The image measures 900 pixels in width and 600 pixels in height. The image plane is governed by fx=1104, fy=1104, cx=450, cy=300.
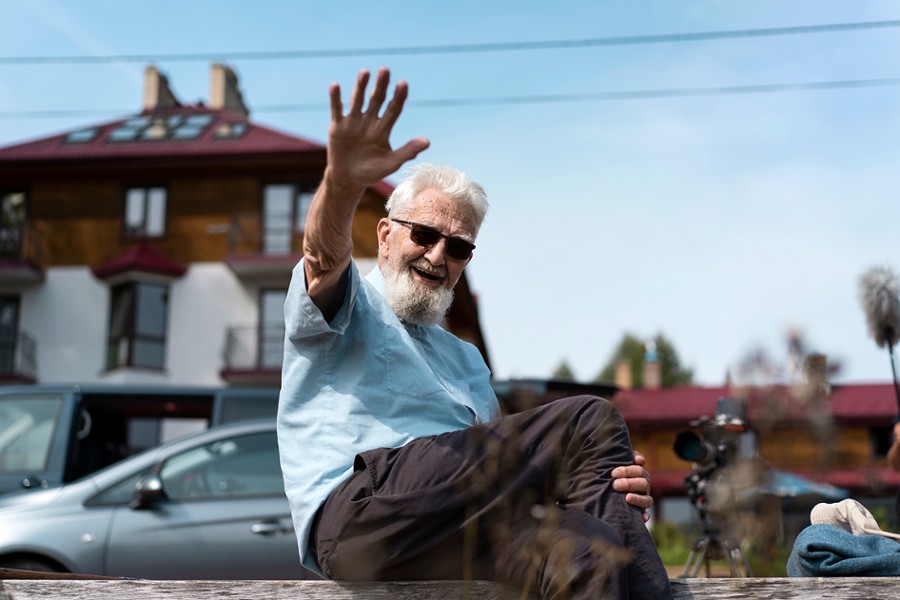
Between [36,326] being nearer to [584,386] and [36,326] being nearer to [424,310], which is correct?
[584,386]

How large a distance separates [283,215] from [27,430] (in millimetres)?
21627

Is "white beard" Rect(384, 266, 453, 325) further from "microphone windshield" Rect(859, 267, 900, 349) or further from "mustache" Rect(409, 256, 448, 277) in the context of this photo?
"microphone windshield" Rect(859, 267, 900, 349)

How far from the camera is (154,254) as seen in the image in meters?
29.5

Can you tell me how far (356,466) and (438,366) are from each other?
494mm

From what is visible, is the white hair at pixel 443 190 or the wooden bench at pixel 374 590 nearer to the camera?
the wooden bench at pixel 374 590

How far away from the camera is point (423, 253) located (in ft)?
9.97

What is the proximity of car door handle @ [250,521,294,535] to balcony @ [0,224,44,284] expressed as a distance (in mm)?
24829

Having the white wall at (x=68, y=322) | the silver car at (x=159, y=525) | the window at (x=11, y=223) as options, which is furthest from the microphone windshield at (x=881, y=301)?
the window at (x=11, y=223)

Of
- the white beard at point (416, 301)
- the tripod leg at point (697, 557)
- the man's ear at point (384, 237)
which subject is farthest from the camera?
the tripod leg at point (697, 557)

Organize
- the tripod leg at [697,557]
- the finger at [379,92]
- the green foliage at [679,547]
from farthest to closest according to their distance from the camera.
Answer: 1. the green foliage at [679,547]
2. the tripod leg at [697,557]
3. the finger at [379,92]

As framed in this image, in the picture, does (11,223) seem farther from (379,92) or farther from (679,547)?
(379,92)

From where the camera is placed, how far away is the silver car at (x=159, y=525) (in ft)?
21.2

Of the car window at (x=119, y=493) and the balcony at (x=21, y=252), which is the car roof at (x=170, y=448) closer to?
the car window at (x=119, y=493)

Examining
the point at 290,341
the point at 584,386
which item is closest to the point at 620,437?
the point at 290,341
